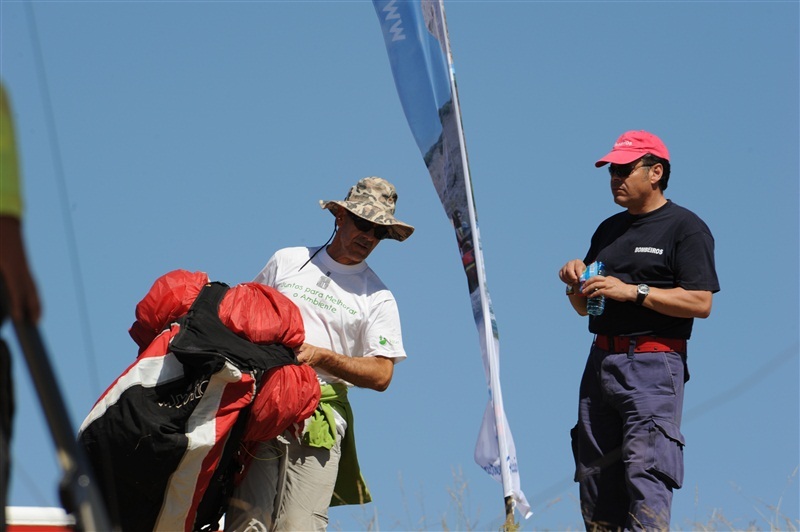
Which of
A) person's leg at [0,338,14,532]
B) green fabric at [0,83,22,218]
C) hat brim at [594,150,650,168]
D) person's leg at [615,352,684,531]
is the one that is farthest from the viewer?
hat brim at [594,150,650,168]

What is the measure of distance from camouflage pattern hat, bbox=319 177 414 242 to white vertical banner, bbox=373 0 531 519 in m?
0.68

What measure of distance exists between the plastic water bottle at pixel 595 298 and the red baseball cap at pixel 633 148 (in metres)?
0.44

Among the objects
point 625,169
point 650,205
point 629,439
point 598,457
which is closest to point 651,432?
point 629,439

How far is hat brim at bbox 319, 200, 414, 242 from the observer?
17.4 feet

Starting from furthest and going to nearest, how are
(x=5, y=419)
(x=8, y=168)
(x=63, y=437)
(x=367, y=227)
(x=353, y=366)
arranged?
1. (x=367, y=227)
2. (x=353, y=366)
3. (x=5, y=419)
4. (x=8, y=168)
5. (x=63, y=437)

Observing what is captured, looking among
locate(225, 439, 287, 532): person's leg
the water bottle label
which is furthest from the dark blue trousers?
locate(225, 439, 287, 532): person's leg

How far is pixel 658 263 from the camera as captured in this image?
199 inches

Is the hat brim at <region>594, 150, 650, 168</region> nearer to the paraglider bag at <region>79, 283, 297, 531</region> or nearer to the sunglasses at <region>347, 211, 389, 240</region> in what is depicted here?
the sunglasses at <region>347, 211, 389, 240</region>

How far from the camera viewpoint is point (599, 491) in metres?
5.04

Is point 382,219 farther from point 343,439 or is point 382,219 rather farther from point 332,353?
point 343,439

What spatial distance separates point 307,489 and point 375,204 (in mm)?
1278

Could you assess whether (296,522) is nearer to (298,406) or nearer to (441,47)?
(298,406)

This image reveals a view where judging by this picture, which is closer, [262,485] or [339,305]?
[262,485]

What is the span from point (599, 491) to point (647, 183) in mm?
1299
